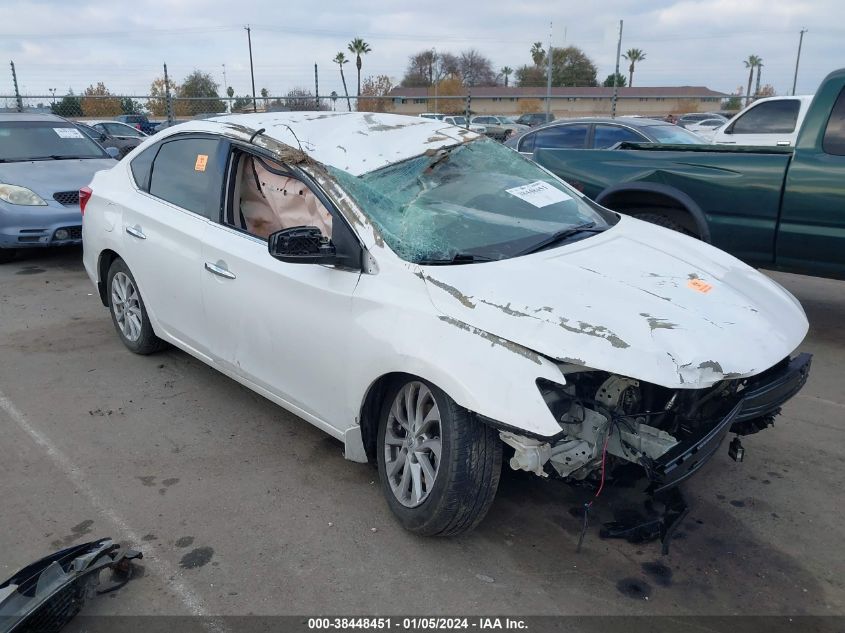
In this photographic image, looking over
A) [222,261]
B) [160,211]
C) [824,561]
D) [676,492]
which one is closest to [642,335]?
[676,492]

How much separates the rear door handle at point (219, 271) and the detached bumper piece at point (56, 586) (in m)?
1.49

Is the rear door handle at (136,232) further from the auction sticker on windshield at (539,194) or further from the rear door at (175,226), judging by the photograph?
the auction sticker on windshield at (539,194)

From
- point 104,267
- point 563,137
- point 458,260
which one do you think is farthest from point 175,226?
point 563,137

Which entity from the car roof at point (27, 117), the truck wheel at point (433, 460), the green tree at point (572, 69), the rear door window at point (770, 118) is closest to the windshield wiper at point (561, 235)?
the truck wheel at point (433, 460)

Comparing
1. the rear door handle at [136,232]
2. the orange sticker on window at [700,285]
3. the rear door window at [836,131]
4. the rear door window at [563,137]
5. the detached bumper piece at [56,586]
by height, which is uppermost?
the rear door window at [836,131]

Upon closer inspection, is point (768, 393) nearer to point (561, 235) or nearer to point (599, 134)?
point (561, 235)

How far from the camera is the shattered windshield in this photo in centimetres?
325

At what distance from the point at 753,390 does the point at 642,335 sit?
0.76m

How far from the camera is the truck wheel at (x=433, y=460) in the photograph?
9.20 ft

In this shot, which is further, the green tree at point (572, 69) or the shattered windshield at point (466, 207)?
the green tree at point (572, 69)

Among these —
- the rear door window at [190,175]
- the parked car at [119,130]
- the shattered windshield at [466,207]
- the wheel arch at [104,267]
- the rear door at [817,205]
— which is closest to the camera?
the shattered windshield at [466,207]

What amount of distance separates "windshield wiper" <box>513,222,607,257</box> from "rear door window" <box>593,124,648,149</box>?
606 cm

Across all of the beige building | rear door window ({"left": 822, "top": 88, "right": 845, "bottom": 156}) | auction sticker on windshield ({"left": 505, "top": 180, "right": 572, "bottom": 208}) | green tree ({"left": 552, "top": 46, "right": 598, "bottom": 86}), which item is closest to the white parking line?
auction sticker on windshield ({"left": 505, "top": 180, "right": 572, "bottom": 208})

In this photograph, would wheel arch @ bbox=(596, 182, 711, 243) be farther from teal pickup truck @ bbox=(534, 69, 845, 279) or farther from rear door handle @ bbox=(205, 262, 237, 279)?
rear door handle @ bbox=(205, 262, 237, 279)
